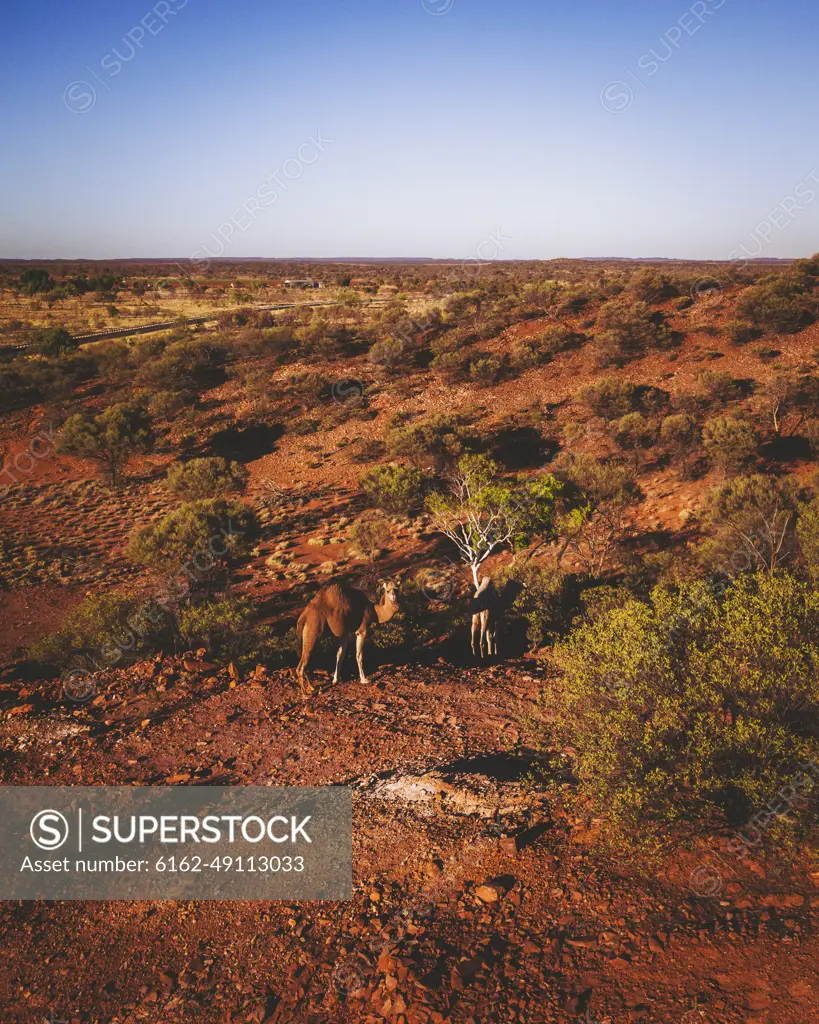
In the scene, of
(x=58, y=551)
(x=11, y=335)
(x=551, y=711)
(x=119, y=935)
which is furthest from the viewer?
(x=11, y=335)

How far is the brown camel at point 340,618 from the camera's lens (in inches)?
444

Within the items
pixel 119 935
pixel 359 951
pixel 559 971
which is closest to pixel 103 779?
pixel 119 935

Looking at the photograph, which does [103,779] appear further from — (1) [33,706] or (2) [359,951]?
(2) [359,951]

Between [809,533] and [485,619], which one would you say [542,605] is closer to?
[485,619]

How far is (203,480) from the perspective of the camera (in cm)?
2591

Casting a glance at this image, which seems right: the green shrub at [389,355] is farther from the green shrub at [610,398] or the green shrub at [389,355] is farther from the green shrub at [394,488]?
Answer: the green shrub at [394,488]

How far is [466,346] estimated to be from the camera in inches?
1507

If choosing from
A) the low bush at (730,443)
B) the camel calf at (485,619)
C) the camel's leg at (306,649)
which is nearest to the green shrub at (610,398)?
the low bush at (730,443)

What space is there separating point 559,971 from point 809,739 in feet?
11.6

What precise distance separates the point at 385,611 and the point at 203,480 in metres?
16.9

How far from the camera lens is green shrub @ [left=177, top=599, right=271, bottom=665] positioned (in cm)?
1293

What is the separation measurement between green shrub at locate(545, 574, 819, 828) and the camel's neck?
422 centimetres

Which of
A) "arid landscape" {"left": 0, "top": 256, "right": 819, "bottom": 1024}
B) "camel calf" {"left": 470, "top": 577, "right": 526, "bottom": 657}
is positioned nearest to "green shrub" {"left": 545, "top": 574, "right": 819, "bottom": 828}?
"arid landscape" {"left": 0, "top": 256, "right": 819, "bottom": 1024}

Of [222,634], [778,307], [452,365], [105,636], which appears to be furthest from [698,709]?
[778,307]
